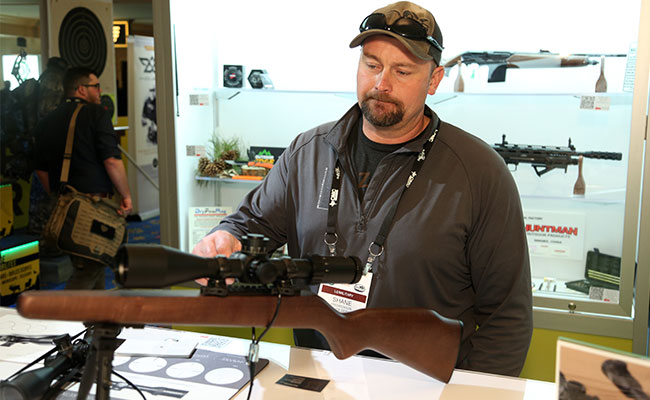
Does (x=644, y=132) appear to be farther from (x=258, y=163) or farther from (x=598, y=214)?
(x=258, y=163)

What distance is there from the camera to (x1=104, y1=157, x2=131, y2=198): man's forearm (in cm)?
418

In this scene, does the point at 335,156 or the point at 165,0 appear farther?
the point at 165,0

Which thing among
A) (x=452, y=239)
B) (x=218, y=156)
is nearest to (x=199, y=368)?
(x=452, y=239)

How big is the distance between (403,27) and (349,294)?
86 centimetres

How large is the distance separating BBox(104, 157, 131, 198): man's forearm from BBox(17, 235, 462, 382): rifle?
315 centimetres

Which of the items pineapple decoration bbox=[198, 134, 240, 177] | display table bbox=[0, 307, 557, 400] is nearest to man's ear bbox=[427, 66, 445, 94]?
display table bbox=[0, 307, 557, 400]

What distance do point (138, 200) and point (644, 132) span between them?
5.53 metres

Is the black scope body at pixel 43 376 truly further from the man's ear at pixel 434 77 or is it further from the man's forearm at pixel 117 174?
the man's forearm at pixel 117 174

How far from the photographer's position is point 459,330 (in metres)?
1.46

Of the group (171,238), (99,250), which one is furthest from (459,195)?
(99,250)

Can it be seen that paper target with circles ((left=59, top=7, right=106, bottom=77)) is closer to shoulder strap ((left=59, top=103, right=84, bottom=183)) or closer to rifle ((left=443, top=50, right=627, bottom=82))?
shoulder strap ((left=59, top=103, right=84, bottom=183))

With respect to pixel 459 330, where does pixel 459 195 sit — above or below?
above

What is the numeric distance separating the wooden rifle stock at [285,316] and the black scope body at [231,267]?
0.06m

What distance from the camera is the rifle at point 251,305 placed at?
3.42 feet
